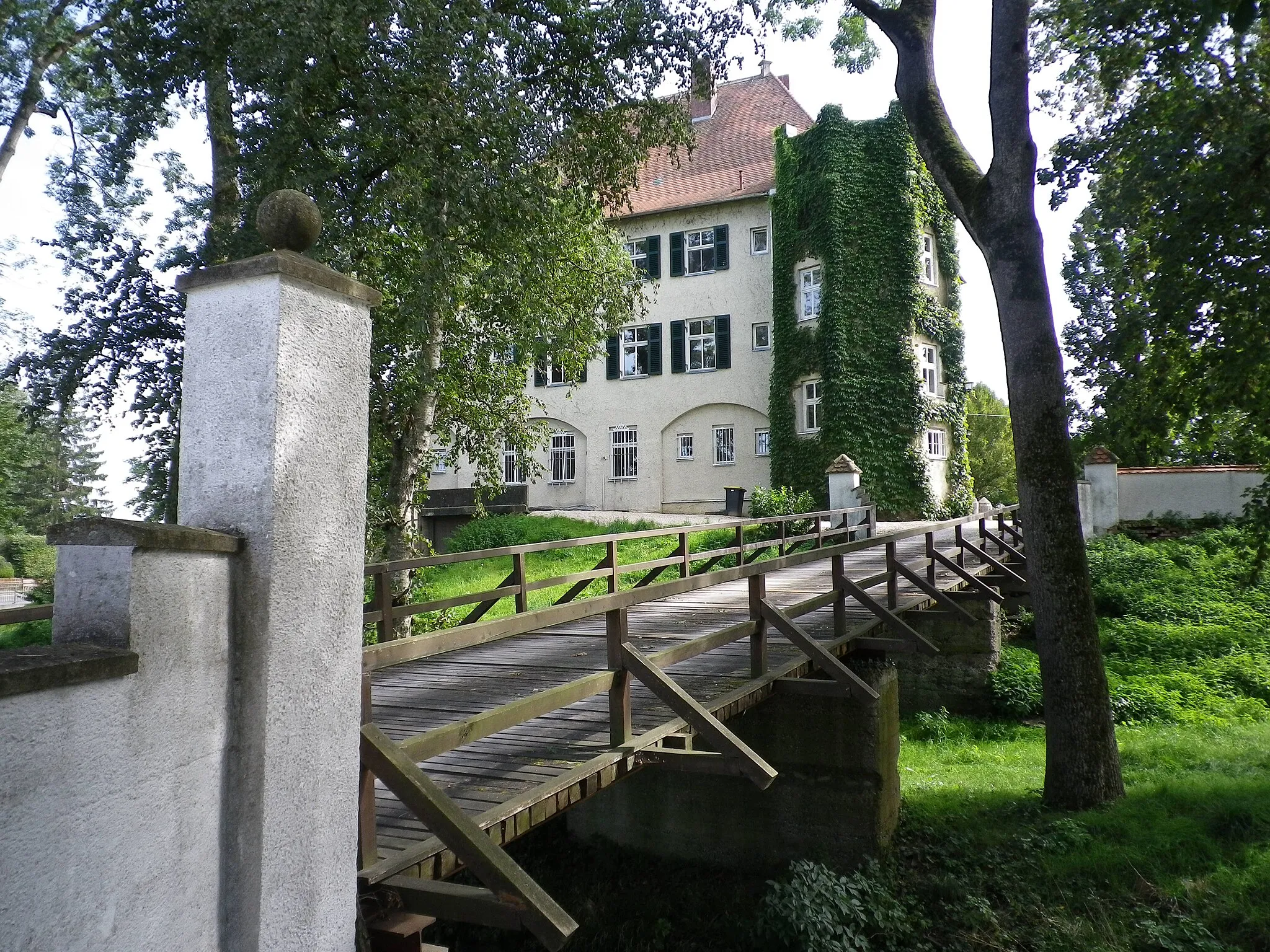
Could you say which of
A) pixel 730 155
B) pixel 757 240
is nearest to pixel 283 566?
pixel 757 240

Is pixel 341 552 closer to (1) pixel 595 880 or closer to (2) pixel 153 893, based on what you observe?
(2) pixel 153 893

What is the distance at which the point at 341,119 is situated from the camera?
9773 millimetres

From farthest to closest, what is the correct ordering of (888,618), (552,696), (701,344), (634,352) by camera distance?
(634,352) → (701,344) → (888,618) → (552,696)

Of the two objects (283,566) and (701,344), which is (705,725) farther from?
(701,344)

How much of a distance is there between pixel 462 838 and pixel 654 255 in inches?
1123

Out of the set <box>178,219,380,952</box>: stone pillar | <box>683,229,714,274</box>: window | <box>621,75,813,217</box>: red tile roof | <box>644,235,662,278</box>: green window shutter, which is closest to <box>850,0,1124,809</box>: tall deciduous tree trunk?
<box>178,219,380,952</box>: stone pillar

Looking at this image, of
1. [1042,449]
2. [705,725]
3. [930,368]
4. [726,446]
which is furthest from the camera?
[726,446]

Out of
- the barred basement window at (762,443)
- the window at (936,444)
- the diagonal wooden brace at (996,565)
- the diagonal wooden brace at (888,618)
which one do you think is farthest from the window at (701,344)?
the diagonal wooden brace at (888,618)

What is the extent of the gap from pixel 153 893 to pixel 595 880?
719 cm

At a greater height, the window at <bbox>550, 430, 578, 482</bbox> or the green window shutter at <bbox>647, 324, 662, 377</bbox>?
the green window shutter at <bbox>647, 324, 662, 377</bbox>

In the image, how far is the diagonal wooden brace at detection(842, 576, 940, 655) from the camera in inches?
323

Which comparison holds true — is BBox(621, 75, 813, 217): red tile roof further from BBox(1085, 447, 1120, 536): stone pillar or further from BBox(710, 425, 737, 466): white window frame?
BBox(1085, 447, 1120, 536): stone pillar

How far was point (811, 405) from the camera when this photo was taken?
27.4 m

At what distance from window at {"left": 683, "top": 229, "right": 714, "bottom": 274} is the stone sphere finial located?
90.8 ft
